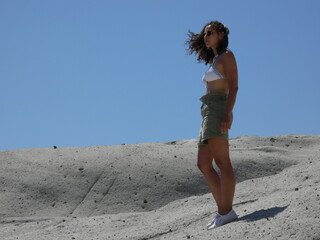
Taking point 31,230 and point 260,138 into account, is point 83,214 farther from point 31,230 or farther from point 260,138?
point 260,138

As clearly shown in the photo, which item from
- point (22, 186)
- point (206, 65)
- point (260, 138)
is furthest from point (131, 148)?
point (206, 65)

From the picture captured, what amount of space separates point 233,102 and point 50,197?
451cm

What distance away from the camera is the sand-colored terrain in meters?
5.78

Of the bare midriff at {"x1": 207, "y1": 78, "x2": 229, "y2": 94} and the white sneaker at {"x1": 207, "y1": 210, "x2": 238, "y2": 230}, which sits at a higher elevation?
the bare midriff at {"x1": 207, "y1": 78, "x2": 229, "y2": 94}

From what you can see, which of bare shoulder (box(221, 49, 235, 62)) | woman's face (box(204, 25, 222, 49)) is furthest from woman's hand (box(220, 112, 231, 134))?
woman's face (box(204, 25, 222, 49))

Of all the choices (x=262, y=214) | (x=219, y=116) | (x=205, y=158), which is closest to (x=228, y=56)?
(x=219, y=116)

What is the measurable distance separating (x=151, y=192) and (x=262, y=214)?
351cm

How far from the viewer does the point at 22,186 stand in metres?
9.56

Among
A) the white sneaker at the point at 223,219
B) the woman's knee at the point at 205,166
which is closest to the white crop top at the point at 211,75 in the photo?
the woman's knee at the point at 205,166

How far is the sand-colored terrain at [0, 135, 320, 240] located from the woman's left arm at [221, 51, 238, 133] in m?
0.89

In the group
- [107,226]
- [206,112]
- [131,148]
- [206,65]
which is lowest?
[107,226]

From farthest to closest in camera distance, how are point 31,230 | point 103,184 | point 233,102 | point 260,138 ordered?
point 260,138 → point 103,184 → point 31,230 → point 233,102

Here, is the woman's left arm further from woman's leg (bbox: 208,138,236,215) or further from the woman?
woman's leg (bbox: 208,138,236,215)

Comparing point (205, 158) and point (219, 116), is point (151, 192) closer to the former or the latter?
point (205, 158)
